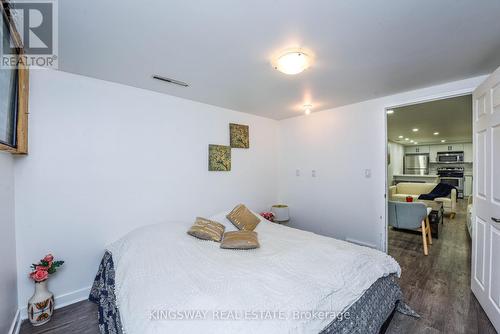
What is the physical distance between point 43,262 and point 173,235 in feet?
3.64

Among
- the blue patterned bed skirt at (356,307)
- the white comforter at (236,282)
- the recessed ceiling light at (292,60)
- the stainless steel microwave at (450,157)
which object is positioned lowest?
the blue patterned bed skirt at (356,307)

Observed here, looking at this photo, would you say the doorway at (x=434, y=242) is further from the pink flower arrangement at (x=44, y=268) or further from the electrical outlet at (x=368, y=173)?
the pink flower arrangement at (x=44, y=268)

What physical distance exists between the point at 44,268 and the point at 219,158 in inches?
87.6

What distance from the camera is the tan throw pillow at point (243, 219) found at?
2828 mm

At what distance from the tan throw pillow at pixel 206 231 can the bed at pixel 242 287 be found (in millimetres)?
70

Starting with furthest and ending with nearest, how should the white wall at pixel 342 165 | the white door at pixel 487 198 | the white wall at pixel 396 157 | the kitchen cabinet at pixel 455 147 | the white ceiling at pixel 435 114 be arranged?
the kitchen cabinet at pixel 455 147
the white wall at pixel 396 157
the white ceiling at pixel 435 114
the white wall at pixel 342 165
the white door at pixel 487 198

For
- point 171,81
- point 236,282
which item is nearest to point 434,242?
point 236,282

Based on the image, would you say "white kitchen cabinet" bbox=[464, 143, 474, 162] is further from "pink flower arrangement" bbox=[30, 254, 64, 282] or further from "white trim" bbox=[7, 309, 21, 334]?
"white trim" bbox=[7, 309, 21, 334]

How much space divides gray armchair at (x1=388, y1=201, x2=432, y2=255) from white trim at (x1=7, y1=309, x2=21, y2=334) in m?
4.81

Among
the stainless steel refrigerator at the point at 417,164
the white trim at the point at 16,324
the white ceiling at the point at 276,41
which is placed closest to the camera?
the white ceiling at the point at 276,41

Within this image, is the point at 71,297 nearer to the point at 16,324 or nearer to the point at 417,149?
the point at 16,324

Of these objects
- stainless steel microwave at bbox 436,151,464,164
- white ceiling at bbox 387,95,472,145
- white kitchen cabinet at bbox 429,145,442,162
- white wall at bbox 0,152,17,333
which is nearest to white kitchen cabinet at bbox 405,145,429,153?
white kitchen cabinet at bbox 429,145,442,162

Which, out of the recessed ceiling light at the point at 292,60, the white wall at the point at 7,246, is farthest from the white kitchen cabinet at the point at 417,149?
the white wall at the point at 7,246

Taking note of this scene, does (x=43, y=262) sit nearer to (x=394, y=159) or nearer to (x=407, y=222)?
(x=407, y=222)
